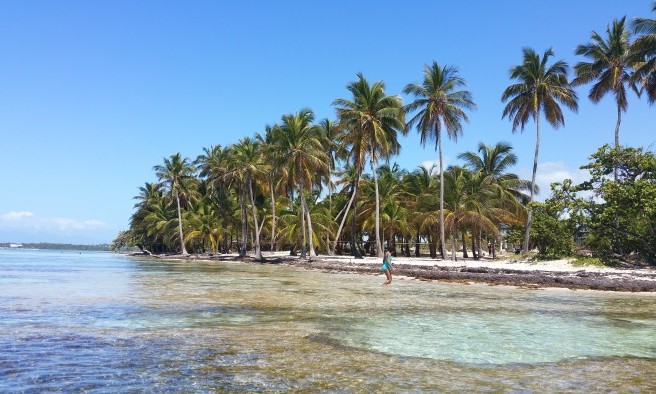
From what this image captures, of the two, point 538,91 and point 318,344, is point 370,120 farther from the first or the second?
point 318,344

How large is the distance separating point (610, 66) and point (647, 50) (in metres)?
6.16

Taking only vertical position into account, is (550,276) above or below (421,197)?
below

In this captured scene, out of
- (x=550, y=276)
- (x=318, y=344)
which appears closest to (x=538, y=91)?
(x=550, y=276)

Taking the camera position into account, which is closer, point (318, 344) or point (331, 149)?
point (318, 344)

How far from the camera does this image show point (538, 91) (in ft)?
128

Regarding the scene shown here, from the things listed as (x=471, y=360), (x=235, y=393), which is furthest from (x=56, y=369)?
(x=471, y=360)

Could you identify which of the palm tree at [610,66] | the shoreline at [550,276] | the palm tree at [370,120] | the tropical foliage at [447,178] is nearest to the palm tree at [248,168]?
the tropical foliage at [447,178]

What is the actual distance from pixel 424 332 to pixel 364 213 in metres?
39.0

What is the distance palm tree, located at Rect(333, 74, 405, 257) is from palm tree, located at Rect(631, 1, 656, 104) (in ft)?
58.0

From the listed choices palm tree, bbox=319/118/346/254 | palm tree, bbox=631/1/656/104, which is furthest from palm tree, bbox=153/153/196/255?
palm tree, bbox=631/1/656/104

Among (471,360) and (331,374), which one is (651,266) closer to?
(471,360)

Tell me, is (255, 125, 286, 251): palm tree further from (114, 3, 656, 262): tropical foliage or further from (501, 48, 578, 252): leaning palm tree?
(501, 48, 578, 252): leaning palm tree

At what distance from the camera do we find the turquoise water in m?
6.43

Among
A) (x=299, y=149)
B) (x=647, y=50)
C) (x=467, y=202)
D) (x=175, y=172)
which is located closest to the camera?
(x=647, y=50)
